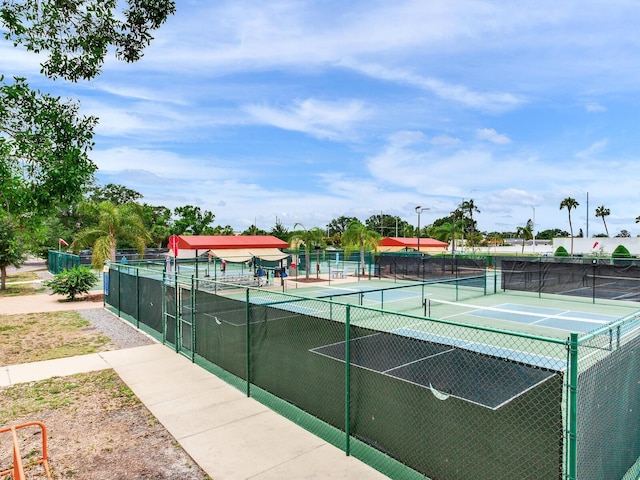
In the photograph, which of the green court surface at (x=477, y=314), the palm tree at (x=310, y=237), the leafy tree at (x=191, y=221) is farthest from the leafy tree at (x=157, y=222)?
the green court surface at (x=477, y=314)

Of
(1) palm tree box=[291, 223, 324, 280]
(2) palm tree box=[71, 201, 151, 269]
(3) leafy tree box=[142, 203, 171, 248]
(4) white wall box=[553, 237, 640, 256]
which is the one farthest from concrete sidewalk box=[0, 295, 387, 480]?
(4) white wall box=[553, 237, 640, 256]

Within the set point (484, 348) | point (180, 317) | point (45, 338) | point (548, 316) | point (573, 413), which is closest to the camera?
point (573, 413)

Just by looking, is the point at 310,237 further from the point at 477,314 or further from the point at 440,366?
the point at 440,366

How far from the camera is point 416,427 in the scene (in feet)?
17.1

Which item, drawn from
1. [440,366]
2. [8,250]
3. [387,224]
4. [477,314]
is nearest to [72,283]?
[8,250]

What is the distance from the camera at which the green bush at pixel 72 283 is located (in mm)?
21109

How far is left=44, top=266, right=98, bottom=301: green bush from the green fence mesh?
1470 centimetres

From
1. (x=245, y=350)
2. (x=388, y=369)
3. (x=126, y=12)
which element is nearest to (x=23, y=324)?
(x=245, y=350)

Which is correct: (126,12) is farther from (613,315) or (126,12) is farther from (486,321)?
(613,315)

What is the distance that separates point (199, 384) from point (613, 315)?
1786 centimetres

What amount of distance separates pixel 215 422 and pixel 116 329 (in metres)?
8.97

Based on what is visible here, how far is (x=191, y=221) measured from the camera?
8394cm

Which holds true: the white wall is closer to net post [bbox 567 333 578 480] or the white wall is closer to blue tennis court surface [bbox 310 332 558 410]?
blue tennis court surface [bbox 310 332 558 410]

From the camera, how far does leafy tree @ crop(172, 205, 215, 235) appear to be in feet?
270
